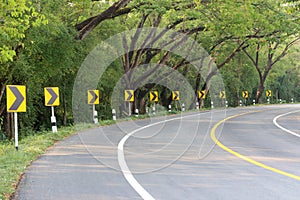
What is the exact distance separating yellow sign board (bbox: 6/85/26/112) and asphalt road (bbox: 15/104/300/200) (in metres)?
1.58

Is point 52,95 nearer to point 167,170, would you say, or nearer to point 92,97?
point 92,97

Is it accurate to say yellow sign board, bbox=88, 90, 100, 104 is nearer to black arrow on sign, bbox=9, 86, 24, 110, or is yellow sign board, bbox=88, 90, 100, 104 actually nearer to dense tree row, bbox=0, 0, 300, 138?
dense tree row, bbox=0, 0, 300, 138

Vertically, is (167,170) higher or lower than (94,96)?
lower

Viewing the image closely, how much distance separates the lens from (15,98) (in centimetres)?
1385

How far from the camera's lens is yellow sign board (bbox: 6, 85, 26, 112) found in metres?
13.7

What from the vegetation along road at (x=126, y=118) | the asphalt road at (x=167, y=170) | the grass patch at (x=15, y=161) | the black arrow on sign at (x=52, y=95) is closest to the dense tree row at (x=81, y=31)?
the vegetation along road at (x=126, y=118)

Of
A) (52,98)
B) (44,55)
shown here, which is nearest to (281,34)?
(44,55)

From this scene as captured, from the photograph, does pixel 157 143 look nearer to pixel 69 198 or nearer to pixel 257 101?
pixel 69 198

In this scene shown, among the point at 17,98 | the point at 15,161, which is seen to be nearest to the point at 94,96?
the point at 17,98

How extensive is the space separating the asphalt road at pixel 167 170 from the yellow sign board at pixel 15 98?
1.58 meters

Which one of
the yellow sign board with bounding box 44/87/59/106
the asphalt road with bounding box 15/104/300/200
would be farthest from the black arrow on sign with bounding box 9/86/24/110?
the yellow sign board with bounding box 44/87/59/106

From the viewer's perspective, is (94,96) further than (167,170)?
Yes

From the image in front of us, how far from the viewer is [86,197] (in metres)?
7.46

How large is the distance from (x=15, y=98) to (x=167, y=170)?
5976 millimetres
